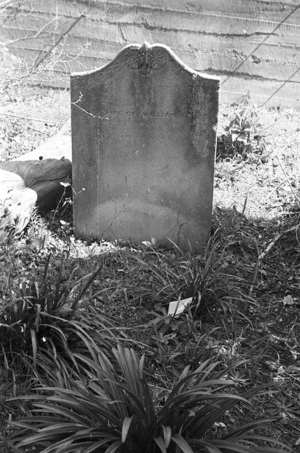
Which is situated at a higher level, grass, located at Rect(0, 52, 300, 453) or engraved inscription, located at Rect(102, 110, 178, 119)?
engraved inscription, located at Rect(102, 110, 178, 119)

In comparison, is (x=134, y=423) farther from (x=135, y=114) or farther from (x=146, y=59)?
(x=146, y=59)

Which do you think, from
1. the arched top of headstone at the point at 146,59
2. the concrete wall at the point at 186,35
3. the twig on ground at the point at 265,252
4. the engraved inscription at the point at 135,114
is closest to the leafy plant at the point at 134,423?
the twig on ground at the point at 265,252

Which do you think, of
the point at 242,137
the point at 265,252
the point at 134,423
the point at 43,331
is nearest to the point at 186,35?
the point at 242,137

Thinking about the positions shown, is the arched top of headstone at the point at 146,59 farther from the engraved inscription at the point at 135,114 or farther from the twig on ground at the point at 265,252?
the twig on ground at the point at 265,252

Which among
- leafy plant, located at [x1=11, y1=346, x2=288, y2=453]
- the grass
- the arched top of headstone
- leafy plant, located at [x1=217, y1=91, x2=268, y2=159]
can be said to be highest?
the arched top of headstone

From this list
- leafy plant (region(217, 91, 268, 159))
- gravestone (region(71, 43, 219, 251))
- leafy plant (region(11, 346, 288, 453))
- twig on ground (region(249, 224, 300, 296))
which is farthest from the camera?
leafy plant (region(217, 91, 268, 159))

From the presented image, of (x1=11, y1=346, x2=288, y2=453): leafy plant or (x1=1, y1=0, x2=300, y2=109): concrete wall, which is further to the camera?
(x1=1, y1=0, x2=300, y2=109): concrete wall

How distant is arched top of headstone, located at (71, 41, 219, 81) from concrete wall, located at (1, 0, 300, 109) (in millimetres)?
3321

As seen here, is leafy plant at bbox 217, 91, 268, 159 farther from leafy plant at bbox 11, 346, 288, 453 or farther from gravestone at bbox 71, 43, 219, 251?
leafy plant at bbox 11, 346, 288, 453

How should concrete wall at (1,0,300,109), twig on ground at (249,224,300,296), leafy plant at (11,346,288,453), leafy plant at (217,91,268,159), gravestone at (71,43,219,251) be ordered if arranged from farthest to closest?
concrete wall at (1,0,300,109)
leafy plant at (217,91,268,159)
gravestone at (71,43,219,251)
twig on ground at (249,224,300,296)
leafy plant at (11,346,288,453)

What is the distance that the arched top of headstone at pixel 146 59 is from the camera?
461cm

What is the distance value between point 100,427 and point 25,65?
6.25 m

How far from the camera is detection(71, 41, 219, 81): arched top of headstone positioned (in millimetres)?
4605

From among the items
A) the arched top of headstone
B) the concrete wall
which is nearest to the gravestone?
the arched top of headstone
